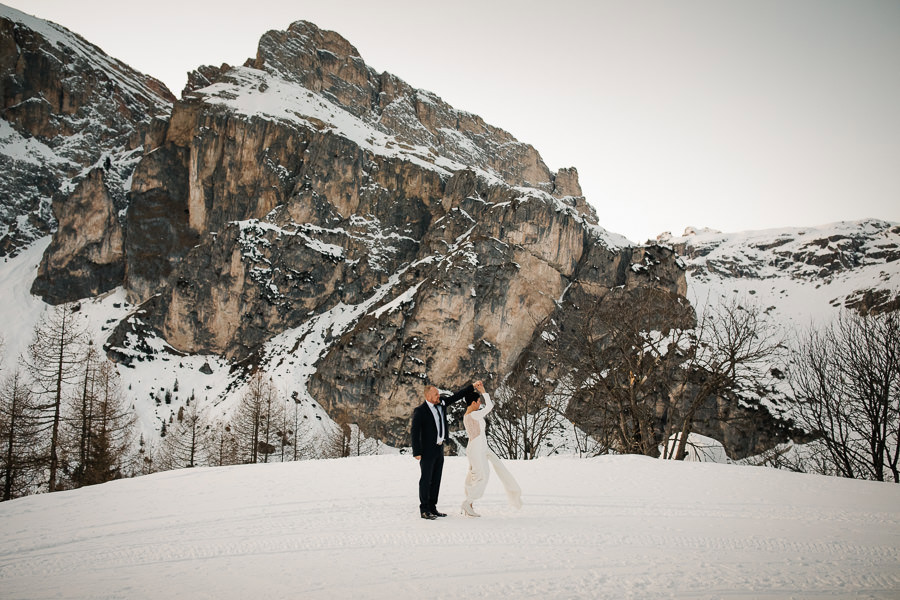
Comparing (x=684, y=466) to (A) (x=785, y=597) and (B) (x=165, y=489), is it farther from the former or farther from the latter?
(B) (x=165, y=489)

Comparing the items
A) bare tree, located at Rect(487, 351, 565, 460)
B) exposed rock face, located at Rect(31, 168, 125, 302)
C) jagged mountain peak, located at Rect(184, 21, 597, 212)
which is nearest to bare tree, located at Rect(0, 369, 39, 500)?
bare tree, located at Rect(487, 351, 565, 460)

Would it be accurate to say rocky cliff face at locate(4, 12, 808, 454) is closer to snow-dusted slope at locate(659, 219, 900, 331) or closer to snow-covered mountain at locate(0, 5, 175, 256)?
snow-covered mountain at locate(0, 5, 175, 256)

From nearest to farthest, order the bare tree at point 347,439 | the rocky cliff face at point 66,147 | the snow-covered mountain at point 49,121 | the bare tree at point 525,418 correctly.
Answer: the bare tree at point 525,418 < the bare tree at point 347,439 < the rocky cliff face at point 66,147 < the snow-covered mountain at point 49,121

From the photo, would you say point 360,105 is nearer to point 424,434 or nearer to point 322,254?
point 322,254

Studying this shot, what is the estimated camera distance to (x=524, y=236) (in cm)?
6594

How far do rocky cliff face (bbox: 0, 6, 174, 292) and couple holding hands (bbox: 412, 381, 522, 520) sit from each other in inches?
3879

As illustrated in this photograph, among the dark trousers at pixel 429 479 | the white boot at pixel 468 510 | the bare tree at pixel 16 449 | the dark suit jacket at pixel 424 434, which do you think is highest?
the dark suit jacket at pixel 424 434

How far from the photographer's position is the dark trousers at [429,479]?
236 inches

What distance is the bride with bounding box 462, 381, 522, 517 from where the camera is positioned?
6.04 m

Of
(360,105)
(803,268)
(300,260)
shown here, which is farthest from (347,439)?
(803,268)

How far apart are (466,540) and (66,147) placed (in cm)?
14378

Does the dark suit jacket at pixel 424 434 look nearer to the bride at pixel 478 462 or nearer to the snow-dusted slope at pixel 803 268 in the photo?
the bride at pixel 478 462

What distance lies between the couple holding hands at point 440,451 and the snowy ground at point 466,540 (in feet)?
0.96

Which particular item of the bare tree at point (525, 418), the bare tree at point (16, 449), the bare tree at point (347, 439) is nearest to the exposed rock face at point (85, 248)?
the bare tree at point (347, 439)
